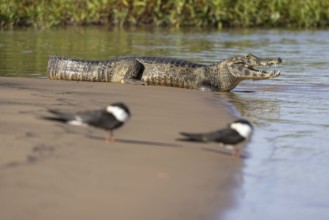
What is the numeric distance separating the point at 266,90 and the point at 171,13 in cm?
1400

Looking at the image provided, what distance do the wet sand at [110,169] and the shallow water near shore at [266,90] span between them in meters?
0.27

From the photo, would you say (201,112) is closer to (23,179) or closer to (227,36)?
(23,179)

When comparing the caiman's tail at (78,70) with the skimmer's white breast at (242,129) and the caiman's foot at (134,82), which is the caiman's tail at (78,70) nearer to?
the caiman's foot at (134,82)

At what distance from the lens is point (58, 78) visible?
11.3m

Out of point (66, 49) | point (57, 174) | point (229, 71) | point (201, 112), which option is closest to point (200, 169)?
point (57, 174)

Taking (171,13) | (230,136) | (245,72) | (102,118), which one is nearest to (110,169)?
(102,118)

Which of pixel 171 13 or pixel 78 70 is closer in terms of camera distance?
pixel 78 70

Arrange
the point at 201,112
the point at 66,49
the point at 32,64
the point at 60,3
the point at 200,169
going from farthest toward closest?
the point at 60,3, the point at 66,49, the point at 32,64, the point at 201,112, the point at 200,169

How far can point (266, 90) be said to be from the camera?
10.7 meters

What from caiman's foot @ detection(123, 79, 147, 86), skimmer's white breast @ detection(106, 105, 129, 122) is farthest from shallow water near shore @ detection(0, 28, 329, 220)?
caiman's foot @ detection(123, 79, 147, 86)

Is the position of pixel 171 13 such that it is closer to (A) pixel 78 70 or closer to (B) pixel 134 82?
(A) pixel 78 70

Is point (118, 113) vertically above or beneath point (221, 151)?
above

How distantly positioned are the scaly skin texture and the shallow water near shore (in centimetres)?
29

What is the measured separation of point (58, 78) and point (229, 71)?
2336 mm
